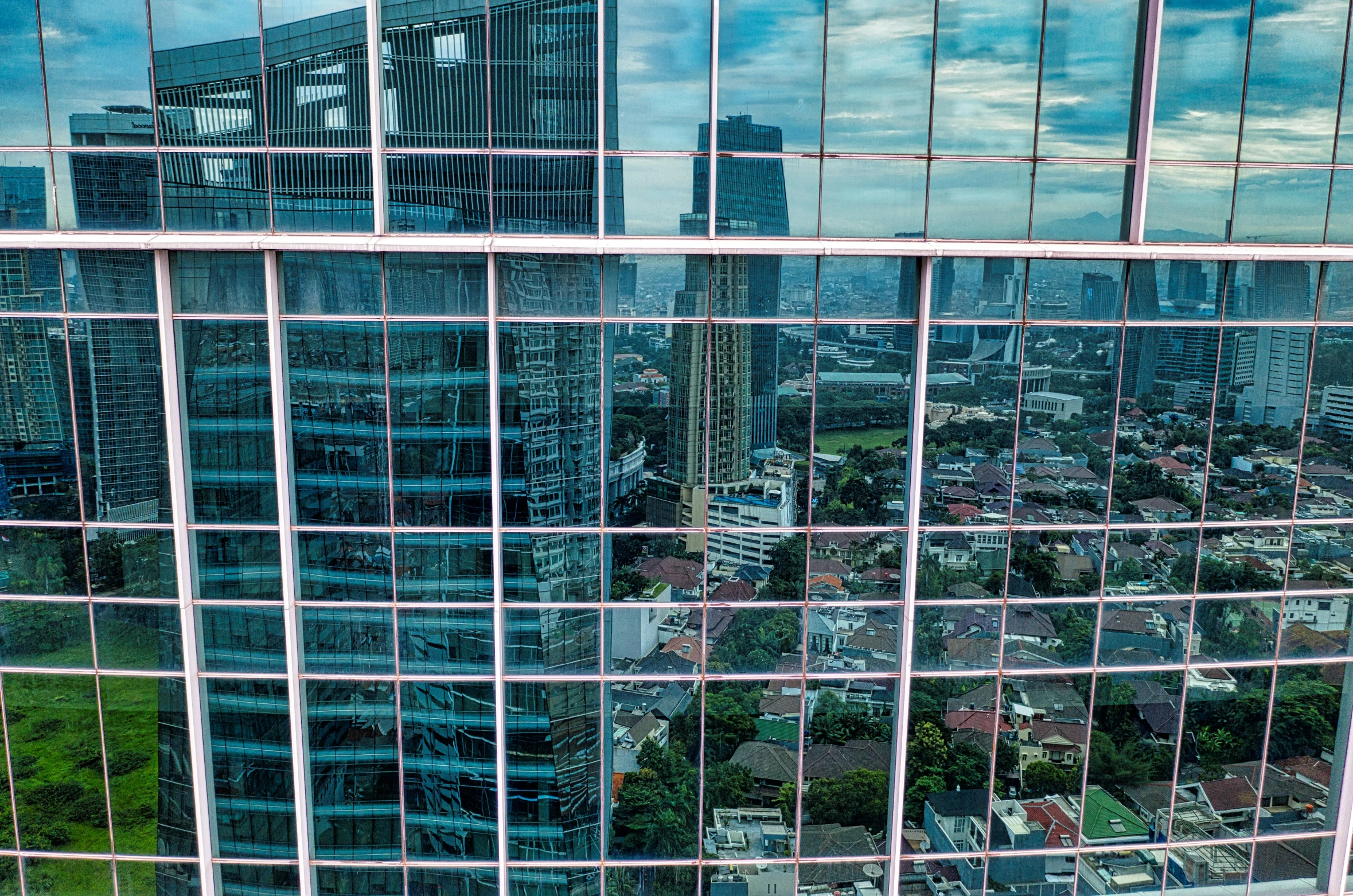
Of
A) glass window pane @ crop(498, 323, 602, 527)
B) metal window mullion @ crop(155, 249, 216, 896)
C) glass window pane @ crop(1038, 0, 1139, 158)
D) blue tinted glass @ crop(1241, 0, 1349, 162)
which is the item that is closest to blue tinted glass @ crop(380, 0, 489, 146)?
glass window pane @ crop(498, 323, 602, 527)

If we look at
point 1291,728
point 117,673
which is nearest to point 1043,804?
point 1291,728

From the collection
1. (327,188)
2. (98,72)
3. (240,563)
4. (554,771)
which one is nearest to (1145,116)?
(327,188)

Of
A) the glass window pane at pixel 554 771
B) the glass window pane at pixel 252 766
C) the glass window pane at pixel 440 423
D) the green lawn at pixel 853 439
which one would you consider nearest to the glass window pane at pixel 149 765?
the glass window pane at pixel 252 766

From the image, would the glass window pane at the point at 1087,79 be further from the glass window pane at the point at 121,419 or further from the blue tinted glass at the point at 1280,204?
the glass window pane at the point at 121,419

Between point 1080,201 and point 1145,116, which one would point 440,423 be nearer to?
point 1080,201

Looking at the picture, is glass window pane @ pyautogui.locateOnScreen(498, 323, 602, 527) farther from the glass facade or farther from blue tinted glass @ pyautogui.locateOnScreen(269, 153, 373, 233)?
blue tinted glass @ pyautogui.locateOnScreen(269, 153, 373, 233)
